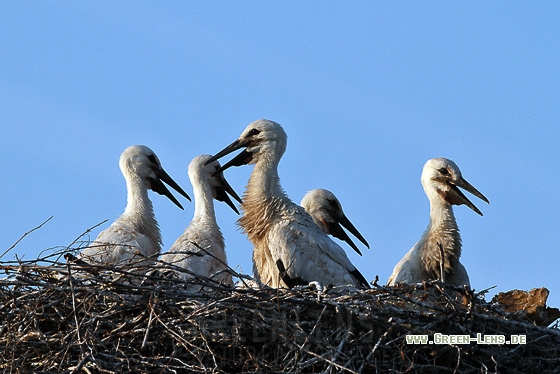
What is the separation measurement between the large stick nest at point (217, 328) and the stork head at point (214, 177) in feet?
9.10

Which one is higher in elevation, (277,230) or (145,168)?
(145,168)

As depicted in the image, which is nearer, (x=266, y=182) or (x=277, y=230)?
(x=277, y=230)

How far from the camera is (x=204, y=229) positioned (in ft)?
27.9

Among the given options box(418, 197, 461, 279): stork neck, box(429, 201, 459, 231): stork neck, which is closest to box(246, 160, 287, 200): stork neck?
box(418, 197, 461, 279): stork neck

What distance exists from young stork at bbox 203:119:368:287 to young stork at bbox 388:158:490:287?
733 mm

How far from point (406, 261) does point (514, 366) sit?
8.22 ft

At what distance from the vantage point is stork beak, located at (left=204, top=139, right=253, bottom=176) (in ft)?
28.8

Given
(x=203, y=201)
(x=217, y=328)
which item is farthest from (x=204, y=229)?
(x=217, y=328)

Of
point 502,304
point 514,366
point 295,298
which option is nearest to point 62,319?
point 295,298

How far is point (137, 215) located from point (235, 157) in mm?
767

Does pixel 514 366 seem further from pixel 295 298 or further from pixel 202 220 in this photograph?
pixel 202 220

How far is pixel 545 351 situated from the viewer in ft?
21.0

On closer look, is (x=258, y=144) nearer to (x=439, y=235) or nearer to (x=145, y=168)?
(x=145, y=168)

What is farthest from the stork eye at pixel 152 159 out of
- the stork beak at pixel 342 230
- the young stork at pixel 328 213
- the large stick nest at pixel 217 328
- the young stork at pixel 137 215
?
the large stick nest at pixel 217 328
